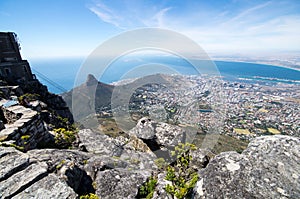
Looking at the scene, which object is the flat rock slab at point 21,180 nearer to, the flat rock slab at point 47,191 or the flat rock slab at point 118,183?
the flat rock slab at point 47,191

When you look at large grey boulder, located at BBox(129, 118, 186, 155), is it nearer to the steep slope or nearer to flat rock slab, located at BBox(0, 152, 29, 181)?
flat rock slab, located at BBox(0, 152, 29, 181)

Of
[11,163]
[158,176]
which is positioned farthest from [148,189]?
[11,163]

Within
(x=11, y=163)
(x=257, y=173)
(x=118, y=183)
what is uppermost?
(x=11, y=163)

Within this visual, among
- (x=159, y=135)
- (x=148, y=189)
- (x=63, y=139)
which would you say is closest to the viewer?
(x=148, y=189)

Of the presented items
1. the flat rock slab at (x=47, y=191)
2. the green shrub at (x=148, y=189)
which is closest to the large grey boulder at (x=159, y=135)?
the green shrub at (x=148, y=189)

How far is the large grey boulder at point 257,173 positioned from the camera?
321cm

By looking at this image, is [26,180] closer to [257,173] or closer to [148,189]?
[148,189]

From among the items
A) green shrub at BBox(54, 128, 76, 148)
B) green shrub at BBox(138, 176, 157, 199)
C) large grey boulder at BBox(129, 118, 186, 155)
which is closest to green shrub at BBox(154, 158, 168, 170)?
large grey boulder at BBox(129, 118, 186, 155)

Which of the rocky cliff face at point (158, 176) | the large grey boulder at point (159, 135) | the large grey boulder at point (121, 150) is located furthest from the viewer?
the large grey boulder at point (159, 135)

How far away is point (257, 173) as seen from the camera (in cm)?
353

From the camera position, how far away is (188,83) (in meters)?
36.2

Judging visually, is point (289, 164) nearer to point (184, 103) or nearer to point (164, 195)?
point (164, 195)

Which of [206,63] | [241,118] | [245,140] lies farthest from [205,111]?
[206,63]

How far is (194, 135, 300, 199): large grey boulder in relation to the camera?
10.5 feet
